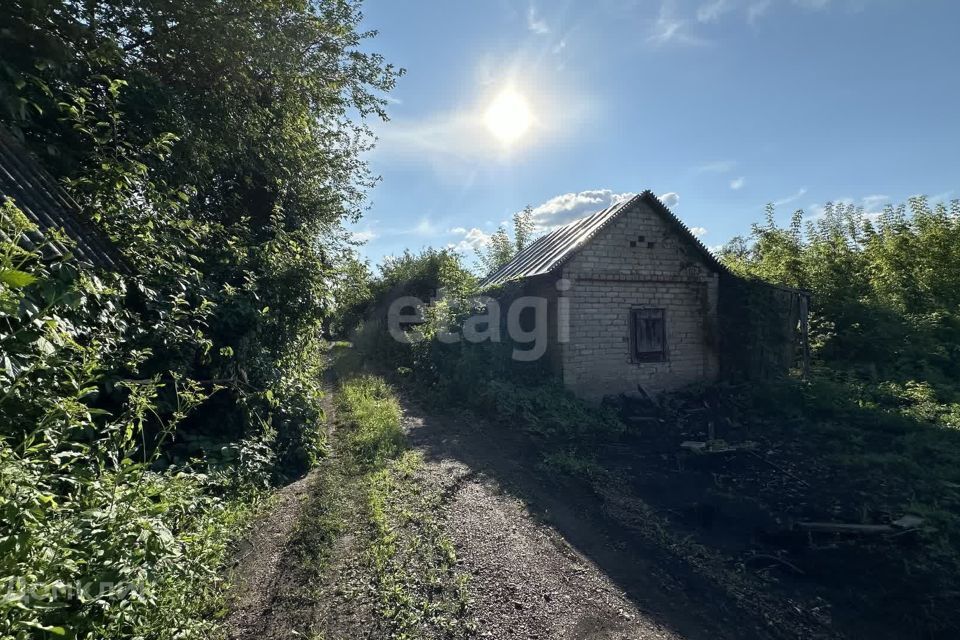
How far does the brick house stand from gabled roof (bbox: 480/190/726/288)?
0.03 metres

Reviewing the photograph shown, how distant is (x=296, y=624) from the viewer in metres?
3.09

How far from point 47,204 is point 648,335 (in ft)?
35.4

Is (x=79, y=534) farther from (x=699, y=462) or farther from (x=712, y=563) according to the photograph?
(x=699, y=462)

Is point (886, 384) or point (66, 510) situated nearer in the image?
point (66, 510)

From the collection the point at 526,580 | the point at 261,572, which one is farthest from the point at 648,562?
the point at 261,572

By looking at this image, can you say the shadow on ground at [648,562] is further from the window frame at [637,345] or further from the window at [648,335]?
the window at [648,335]

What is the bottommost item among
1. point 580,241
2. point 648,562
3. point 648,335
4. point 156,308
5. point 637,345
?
point 648,562

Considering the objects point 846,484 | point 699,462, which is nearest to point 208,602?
point 699,462

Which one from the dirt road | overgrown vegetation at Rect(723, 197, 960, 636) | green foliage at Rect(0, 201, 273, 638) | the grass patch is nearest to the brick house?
overgrown vegetation at Rect(723, 197, 960, 636)

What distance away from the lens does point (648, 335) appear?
10.6 meters

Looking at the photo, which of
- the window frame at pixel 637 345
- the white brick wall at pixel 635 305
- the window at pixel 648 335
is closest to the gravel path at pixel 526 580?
the white brick wall at pixel 635 305

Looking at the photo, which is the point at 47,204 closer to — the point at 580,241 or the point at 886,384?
the point at 580,241

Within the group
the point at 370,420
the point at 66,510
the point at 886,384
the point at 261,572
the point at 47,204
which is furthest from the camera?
the point at 886,384

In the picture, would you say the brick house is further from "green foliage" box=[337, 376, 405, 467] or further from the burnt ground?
"green foliage" box=[337, 376, 405, 467]
